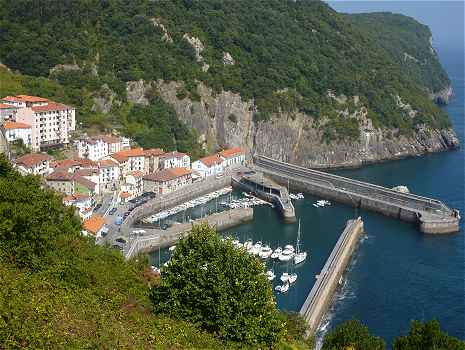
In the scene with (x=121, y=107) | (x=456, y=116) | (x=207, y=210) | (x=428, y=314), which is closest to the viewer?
(x=428, y=314)

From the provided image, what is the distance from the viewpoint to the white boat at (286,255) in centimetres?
3388

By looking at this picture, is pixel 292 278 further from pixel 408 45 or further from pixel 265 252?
pixel 408 45

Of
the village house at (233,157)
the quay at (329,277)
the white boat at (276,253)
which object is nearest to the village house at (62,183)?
the white boat at (276,253)

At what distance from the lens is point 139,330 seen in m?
11.9

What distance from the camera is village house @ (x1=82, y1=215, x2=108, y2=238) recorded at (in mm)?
33688

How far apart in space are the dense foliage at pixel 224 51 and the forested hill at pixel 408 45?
22.5 m

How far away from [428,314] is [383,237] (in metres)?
10.7

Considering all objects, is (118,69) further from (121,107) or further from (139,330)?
(139,330)

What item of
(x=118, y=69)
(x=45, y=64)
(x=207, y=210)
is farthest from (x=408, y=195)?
(x=45, y=64)

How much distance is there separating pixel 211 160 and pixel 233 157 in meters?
3.23

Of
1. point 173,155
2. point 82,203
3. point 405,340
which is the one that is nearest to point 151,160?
point 173,155

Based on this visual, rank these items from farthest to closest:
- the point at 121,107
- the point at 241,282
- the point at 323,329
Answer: the point at 121,107 < the point at 323,329 < the point at 241,282

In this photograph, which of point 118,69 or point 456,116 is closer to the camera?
point 118,69

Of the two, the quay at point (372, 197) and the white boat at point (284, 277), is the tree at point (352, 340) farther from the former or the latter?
the quay at point (372, 197)
